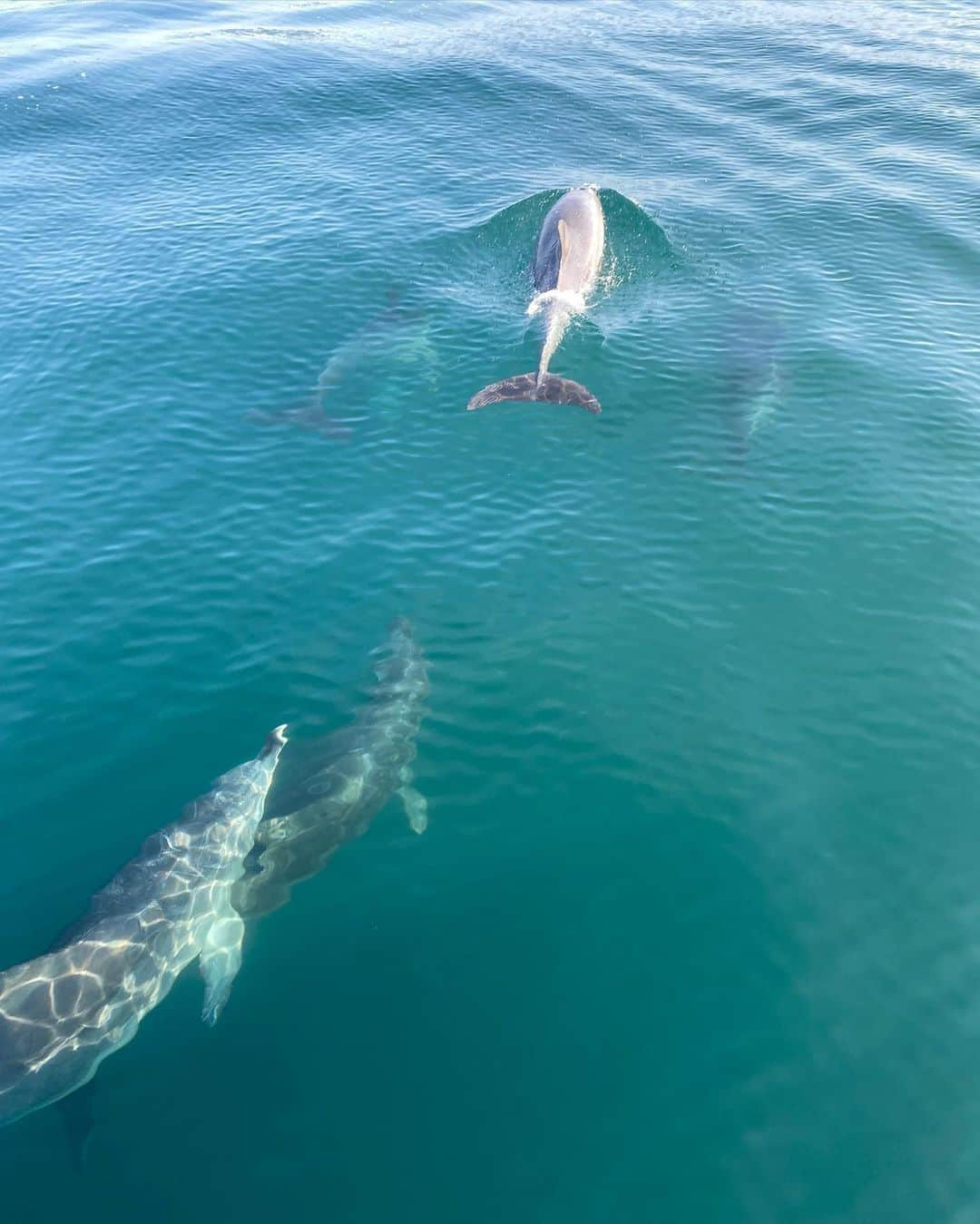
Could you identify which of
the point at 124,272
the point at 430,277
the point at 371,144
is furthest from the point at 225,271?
the point at 371,144

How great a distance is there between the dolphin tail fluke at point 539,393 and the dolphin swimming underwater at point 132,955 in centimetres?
1928

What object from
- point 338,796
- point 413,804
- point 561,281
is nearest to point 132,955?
point 338,796

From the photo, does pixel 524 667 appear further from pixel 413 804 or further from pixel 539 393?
pixel 539 393

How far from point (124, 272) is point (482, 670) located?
115ft

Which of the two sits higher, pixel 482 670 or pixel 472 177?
pixel 472 177

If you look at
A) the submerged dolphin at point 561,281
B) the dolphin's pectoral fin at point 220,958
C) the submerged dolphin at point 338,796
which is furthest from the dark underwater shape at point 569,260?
the dolphin's pectoral fin at point 220,958

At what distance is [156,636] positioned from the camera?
85.1ft

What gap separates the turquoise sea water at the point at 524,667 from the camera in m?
15.6

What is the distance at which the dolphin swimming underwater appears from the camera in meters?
16.0

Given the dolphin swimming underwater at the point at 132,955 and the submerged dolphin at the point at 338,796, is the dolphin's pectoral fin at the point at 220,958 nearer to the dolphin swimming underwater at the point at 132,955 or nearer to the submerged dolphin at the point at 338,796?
the dolphin swimming underwater at the point at 132,955

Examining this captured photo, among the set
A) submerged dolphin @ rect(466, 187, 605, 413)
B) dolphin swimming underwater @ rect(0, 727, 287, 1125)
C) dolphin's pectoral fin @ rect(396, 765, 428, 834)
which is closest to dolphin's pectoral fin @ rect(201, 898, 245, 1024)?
dolphin swimming underwater @ rect(0, 727, 287, 1125)

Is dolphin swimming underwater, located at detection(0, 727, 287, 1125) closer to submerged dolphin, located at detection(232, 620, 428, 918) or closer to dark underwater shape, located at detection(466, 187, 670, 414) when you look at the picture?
submerged dolphin, located at detection(232, 620, 428, 918)

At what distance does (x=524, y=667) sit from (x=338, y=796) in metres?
6.64

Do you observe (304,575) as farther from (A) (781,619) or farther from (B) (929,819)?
(B) (929,819)
